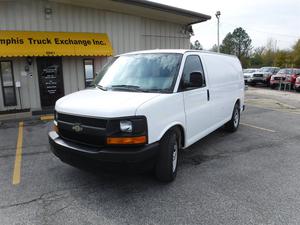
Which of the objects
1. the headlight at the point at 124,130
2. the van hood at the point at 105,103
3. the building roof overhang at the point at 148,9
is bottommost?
the headlight at the point at 124,130

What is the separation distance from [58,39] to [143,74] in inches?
281

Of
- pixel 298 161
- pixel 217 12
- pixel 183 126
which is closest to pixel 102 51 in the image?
pixel 183 126

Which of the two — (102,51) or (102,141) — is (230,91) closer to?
(102,141)

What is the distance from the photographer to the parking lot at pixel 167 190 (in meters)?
3.32

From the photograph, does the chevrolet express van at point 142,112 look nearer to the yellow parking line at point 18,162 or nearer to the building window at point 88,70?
the yellow parking line at point 18,162

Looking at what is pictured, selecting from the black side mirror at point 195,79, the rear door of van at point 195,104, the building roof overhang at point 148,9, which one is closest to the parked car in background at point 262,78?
the building roof overhang at point 148,9

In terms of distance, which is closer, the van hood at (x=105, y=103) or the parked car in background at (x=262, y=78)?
the van hood at (x=105, y=103)

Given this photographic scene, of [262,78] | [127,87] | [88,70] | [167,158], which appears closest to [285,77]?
[262,78]

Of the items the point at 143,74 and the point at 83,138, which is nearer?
Result: the point at 83,138

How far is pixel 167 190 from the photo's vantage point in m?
3.97

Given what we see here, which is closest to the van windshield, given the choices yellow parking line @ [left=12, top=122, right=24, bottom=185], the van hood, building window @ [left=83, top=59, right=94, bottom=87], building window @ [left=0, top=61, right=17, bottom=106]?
the van hood

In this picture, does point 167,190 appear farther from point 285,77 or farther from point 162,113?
point 285,77

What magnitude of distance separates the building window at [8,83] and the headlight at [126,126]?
330 inches

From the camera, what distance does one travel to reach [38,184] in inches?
166
